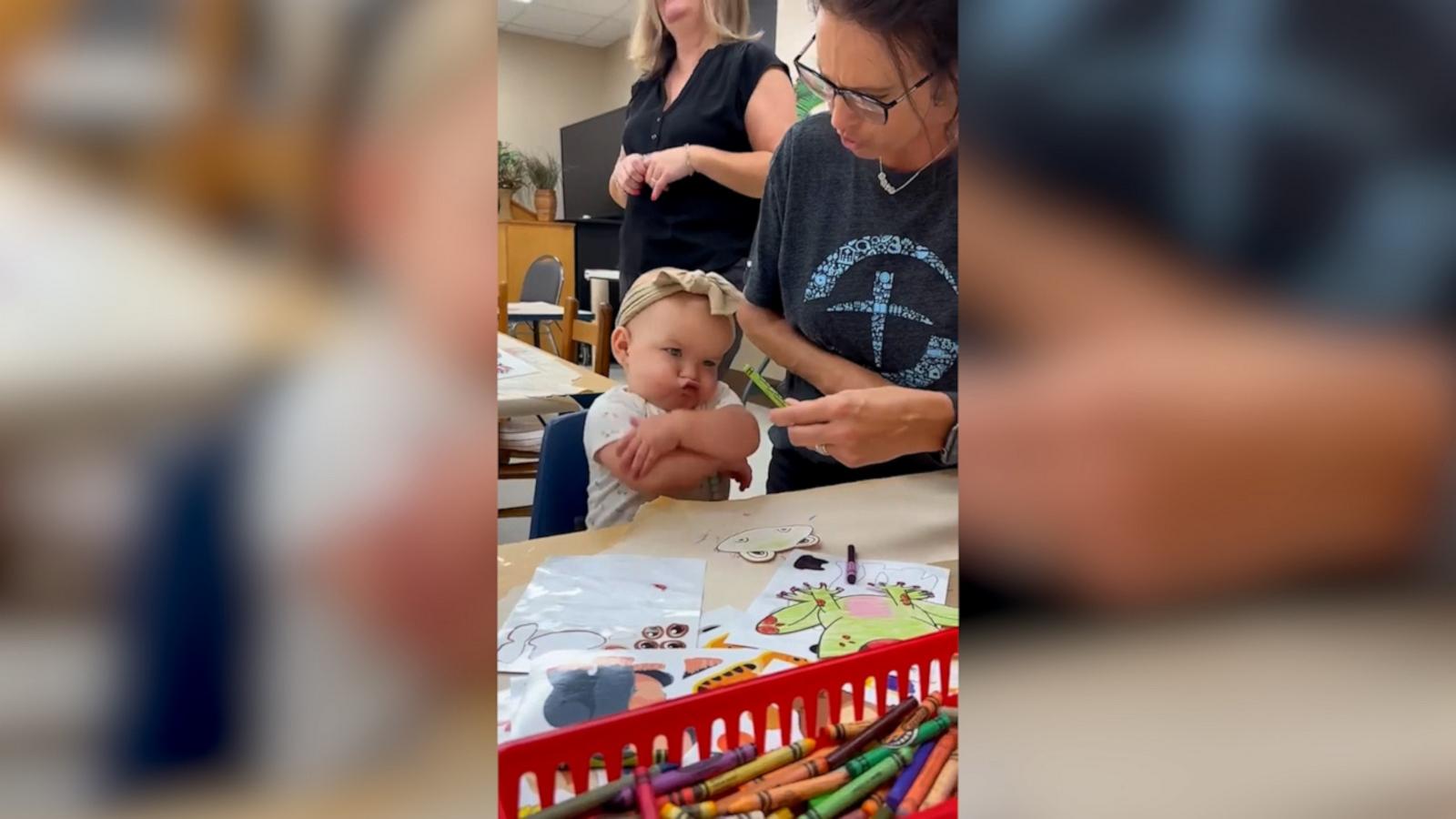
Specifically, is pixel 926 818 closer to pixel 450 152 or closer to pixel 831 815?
pixel 831 815

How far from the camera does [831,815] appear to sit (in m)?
0.37

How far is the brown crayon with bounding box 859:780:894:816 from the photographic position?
371 mm

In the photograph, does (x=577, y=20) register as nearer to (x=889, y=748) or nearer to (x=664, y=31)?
(x=664, y=31)

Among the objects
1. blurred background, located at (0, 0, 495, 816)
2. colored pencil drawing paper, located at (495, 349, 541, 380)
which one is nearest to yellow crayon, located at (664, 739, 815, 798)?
blurred background, located at (0, 0, 495, 816)

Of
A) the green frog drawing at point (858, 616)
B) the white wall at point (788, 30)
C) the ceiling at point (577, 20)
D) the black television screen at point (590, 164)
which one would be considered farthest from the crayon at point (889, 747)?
the ceiling at point (577, 20)

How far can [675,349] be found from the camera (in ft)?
3.26

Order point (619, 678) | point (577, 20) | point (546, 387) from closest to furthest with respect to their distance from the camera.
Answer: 1. point (619, 678)
2. point (546, 387)
3. point (577, 20)

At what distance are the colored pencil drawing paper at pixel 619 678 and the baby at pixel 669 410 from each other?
403 millimetres

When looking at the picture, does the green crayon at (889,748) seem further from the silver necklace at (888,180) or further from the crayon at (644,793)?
the silver necklace at (888,180)

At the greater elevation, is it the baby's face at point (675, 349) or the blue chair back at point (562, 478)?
the baby's face at point (675, 349)

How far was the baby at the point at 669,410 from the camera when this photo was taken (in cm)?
94

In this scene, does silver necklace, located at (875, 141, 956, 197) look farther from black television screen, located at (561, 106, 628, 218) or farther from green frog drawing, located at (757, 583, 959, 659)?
black television screen, located at (561, 106, 628, 218)

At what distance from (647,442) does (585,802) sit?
587 millimetres

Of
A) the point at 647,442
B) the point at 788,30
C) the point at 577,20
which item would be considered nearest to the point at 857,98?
the point at 647,442
